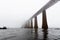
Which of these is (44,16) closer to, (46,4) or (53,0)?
(46,4)

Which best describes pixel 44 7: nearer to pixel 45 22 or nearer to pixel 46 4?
pixel 46 4

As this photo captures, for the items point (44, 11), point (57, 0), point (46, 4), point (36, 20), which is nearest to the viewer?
point (57, 0)

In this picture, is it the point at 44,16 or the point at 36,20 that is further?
the point at 36,20

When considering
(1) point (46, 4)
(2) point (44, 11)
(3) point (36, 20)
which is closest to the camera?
(1) point (46, 4)

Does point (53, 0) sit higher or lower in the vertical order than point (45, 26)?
higher

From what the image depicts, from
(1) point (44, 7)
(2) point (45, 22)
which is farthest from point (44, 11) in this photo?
(2) point (45, 22)

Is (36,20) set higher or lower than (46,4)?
lower

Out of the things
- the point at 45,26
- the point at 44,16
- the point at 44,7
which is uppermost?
the point at 44,7

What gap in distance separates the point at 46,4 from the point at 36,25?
119 feet

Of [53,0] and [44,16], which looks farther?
[44,16]

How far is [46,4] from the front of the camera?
68.4 meters

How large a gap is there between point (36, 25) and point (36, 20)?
15.1 feet

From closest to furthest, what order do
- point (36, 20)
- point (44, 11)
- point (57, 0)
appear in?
point (57, 0) → point (44, 11) → point (36, 20)

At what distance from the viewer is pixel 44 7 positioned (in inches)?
2840
